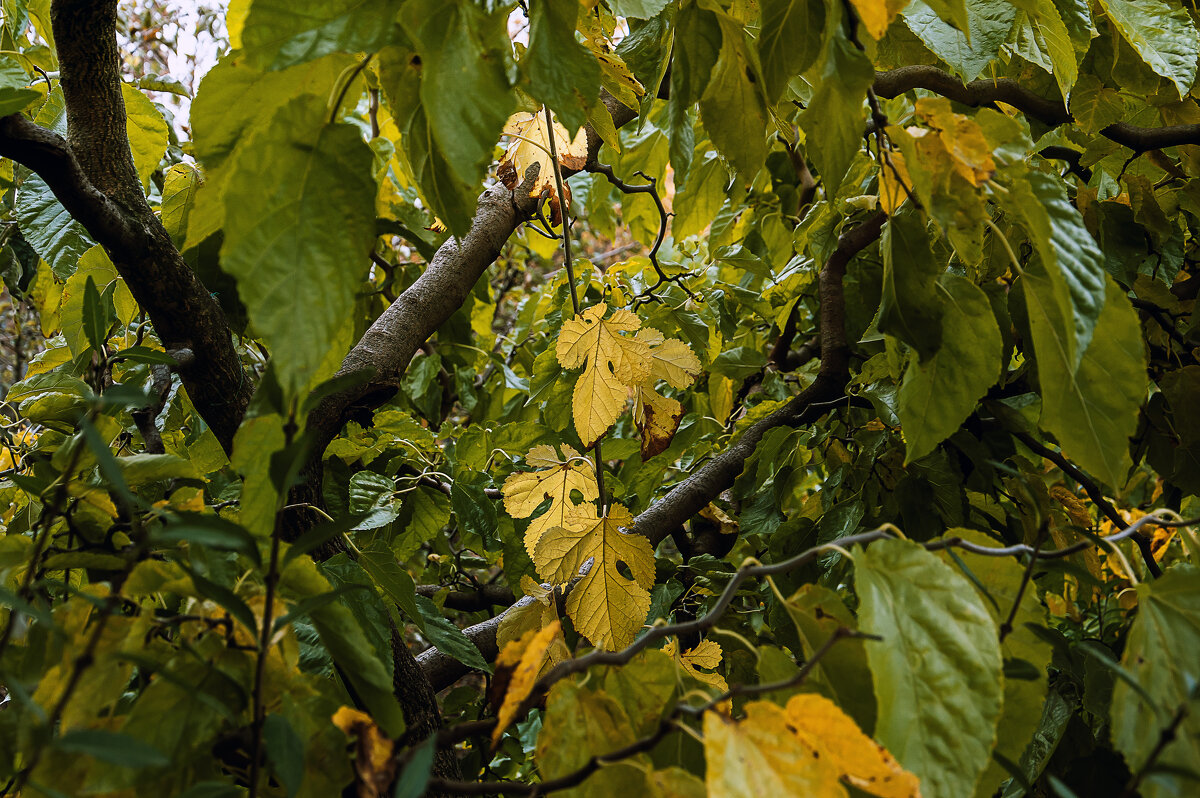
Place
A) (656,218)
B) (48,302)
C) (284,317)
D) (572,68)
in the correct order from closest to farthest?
(284,317) < (572,68) < (48,302) < (656,218)

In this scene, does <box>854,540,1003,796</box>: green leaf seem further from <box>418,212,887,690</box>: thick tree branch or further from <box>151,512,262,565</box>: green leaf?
<box>418,212,887,690</box>: thick tree branch

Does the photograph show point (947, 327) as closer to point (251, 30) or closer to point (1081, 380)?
point (1081, 380)

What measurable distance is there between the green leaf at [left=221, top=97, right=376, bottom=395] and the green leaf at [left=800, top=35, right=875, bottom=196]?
262 millimetres

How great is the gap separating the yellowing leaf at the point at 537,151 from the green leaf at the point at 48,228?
19.3 inches

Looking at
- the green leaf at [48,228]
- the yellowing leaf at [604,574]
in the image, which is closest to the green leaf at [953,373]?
the yellowing leaf at [604,574]

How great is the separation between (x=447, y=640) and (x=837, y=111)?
549mm

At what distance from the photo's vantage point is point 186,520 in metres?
0.36

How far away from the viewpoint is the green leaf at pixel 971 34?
63 cm

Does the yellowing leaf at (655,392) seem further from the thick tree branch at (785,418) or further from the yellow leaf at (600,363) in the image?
the thick tree branch at (785,418)

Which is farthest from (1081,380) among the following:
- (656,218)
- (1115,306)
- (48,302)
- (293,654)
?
(48,302)

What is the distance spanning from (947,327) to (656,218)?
1134mm

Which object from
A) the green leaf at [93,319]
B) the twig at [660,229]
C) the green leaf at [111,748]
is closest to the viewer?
the green leaf at [111,748]

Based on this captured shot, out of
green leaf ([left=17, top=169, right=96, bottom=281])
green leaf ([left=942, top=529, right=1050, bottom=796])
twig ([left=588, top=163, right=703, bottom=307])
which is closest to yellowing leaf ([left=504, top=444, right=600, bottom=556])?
green leaf ([left=942, top=529, right=1050, bottom=796])

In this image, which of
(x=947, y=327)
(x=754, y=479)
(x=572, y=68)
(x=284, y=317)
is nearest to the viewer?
(x=284, y=317)
